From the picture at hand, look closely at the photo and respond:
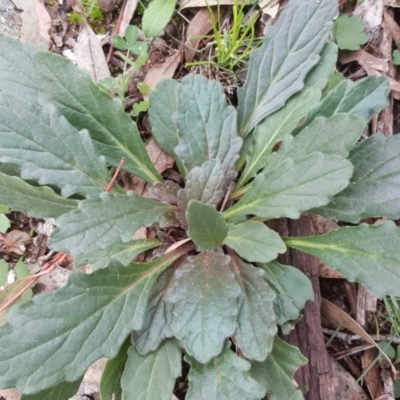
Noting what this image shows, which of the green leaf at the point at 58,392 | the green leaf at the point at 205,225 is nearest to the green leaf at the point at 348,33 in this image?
the green leaf at the point at 205,225

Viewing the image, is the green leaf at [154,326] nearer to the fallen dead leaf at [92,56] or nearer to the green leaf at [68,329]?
the green leaf at [68,329]

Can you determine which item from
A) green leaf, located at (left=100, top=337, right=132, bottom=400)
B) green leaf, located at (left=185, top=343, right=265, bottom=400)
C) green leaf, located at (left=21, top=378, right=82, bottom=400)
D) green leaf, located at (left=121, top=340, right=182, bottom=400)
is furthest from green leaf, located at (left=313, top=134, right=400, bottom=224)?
green leaf, located at (left=21, top=378, right=82, bottom=400)

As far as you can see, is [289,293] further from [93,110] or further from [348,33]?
[348,33]

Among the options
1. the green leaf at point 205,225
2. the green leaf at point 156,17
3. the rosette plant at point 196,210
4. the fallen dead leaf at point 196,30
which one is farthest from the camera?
the fallen dead leaf at point 196,30

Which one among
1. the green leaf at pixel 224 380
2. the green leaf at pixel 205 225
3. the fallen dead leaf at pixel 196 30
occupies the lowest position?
the green leaf at pixel 224 380

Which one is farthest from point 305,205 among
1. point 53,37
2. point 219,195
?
point 53,37

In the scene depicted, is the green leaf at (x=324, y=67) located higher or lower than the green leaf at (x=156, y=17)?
lower
